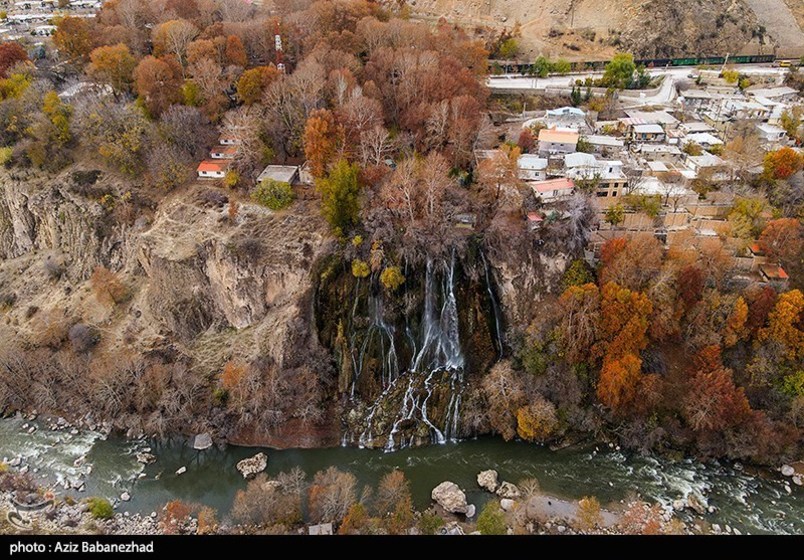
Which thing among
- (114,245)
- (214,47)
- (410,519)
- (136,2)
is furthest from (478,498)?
(136,2)

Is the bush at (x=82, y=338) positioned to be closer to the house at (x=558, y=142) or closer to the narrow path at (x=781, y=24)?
the house at (x=558, y=142)

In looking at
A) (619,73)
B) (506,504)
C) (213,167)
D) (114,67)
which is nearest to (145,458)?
(213,167)

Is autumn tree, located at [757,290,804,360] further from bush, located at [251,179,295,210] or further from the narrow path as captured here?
the narrow path

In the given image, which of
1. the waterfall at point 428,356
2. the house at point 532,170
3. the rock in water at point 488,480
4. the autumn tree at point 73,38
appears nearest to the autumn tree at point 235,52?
the autumn tree at point 73,38

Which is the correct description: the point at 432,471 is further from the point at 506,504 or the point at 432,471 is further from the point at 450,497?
the point at 506,504

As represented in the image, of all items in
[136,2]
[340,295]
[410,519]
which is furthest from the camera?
[136,2]

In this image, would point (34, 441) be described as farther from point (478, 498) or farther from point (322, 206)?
point (478, 498)

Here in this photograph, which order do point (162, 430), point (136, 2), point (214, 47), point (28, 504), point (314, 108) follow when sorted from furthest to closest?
point (136, 2) < point (214, 47) < point (314, 108) < point (162, 430) < point (28, 504)
